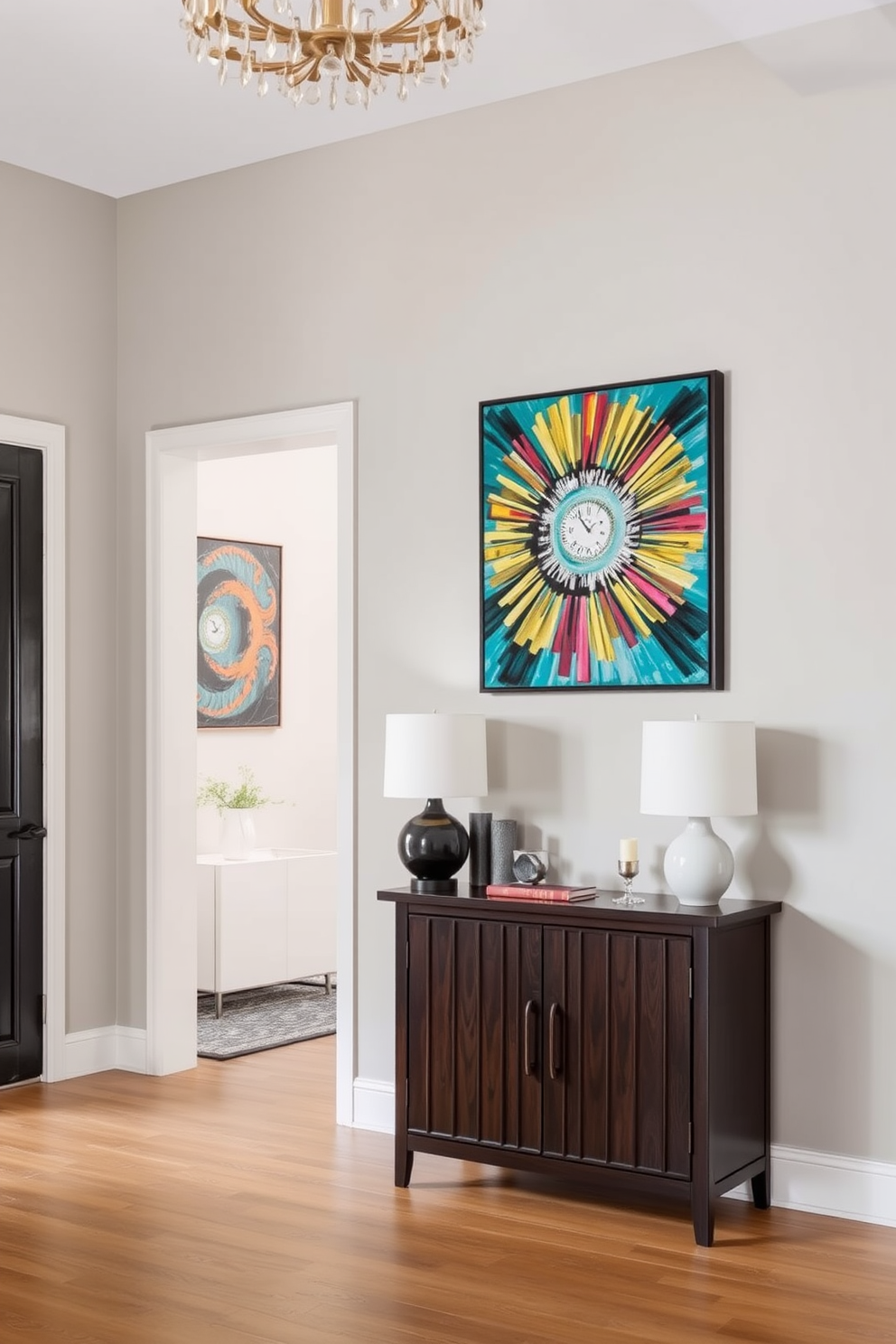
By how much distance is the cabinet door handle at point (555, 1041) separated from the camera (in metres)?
4.01

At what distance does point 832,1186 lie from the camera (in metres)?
4.04

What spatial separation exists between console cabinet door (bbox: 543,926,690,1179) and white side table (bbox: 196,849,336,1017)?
2.63 m

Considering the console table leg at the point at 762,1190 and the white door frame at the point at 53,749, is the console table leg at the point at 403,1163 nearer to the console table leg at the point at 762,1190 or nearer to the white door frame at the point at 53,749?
the console table leg at the point at 762,1190

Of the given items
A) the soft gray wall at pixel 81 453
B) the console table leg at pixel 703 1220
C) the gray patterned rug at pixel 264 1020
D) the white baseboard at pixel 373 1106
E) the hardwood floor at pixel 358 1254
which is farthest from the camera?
the gray patterned rug at pixel 264 1020

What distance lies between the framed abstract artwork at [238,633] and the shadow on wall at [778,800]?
3655 millimetres

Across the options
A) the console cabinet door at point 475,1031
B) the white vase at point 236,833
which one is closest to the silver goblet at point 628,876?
the console cabinet door at point 475,1031

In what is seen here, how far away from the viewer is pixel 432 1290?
3408 millimetres

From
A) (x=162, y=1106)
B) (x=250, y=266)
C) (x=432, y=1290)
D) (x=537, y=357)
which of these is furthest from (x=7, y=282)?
(x=432, y=1290)

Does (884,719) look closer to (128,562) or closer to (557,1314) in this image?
(557,1314)

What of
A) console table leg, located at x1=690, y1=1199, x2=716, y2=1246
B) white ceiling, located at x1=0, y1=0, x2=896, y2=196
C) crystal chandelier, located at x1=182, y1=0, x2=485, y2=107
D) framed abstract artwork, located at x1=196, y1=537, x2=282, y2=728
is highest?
white ceiling, located at x1=0, y1=0, x2=896, y2=196

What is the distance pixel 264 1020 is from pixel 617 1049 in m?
2.85

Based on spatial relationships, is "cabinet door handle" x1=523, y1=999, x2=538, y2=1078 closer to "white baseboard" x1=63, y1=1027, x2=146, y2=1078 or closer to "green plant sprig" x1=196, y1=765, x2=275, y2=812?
"white baseboard" x1=63, y1=1027, x2=146, y2=1078

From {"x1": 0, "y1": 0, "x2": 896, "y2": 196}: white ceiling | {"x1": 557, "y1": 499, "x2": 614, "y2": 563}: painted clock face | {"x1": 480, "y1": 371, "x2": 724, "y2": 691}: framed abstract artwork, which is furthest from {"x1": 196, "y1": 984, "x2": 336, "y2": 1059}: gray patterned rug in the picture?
{"x1": 0, "y1": 0, "x2": 896, "y2": 196}: white ceiling

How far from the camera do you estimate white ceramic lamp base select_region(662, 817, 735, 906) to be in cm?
397
